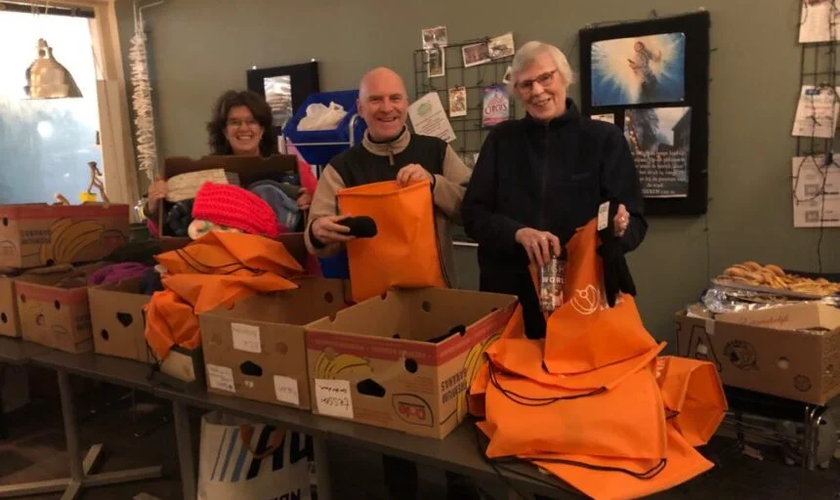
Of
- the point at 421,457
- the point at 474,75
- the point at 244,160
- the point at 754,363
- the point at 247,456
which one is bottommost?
the point at 247,456

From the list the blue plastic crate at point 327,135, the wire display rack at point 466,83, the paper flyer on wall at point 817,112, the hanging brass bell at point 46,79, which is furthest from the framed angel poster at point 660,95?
the hanging brass bell at point 46,79

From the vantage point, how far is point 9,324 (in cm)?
270

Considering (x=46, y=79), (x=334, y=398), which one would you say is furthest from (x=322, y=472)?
(x=46, y=79)

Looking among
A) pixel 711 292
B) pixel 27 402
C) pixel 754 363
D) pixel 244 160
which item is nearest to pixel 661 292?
pixel 711 292

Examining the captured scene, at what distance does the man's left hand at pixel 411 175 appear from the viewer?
1.96 meters

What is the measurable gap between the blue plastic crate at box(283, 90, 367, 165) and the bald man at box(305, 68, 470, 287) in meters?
0.67

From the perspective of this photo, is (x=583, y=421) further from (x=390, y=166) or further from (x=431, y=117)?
(x=431, y=117)

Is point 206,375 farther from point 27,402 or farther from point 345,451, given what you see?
point 27,402

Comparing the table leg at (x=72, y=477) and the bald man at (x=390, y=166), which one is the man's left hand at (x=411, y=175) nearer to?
the bald man at (x=390, y=166)

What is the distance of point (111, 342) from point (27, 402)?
210 cm

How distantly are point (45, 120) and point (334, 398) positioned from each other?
4400 millimetres

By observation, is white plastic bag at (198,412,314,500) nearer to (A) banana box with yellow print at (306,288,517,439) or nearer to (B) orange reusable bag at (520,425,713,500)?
(A) banana box with yellow print at (306,288,517,439)

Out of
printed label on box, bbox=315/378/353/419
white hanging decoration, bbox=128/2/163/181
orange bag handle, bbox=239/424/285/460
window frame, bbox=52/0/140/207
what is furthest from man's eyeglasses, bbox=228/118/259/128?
window frame, bbox=52/0/140/207

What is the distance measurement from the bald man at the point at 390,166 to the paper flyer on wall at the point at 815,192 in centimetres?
152
